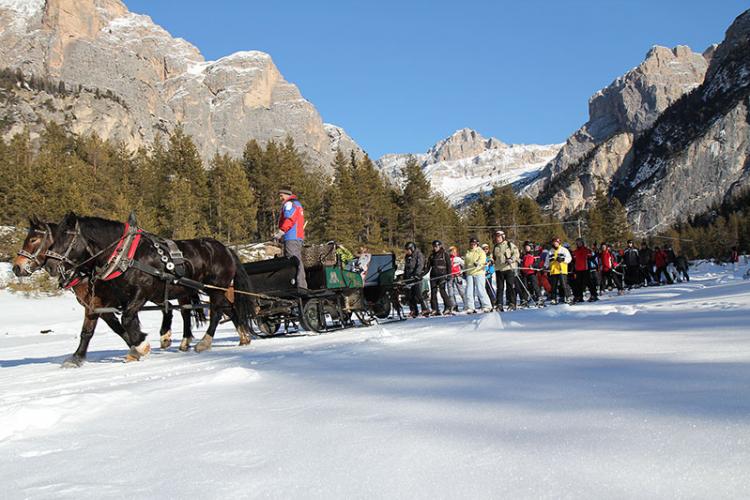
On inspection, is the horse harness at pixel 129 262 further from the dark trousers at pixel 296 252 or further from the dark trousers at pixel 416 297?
the dark trousers at pixel 416 297

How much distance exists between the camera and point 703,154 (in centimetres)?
17150

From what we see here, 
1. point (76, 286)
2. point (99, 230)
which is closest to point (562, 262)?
point (99, 230)

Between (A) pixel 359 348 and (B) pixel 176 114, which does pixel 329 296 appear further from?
(B) pixel 176 114

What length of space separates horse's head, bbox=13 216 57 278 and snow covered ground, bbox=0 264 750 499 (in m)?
1.81

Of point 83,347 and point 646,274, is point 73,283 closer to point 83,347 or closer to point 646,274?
point 83,347

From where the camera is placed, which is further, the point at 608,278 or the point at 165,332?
the point at 608,278

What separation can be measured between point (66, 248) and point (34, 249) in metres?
0.32

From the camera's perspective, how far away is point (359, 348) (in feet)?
19.6

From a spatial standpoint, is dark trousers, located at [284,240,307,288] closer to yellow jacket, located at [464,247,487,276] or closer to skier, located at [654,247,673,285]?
yellow jacket, located at [464,247,487,276]

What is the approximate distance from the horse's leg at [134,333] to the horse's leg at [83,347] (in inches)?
15.0

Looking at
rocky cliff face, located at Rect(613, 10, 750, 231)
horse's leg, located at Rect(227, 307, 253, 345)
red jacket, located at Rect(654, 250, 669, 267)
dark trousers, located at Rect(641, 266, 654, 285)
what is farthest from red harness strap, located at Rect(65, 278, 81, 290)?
rocky cliff face, located at Rect(613, 10, 750, 231)

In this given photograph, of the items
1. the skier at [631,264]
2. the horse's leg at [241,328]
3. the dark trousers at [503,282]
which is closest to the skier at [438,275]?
the dark trousers at [503,282]

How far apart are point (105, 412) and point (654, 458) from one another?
9.58 feet

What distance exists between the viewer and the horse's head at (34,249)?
6188 mm
